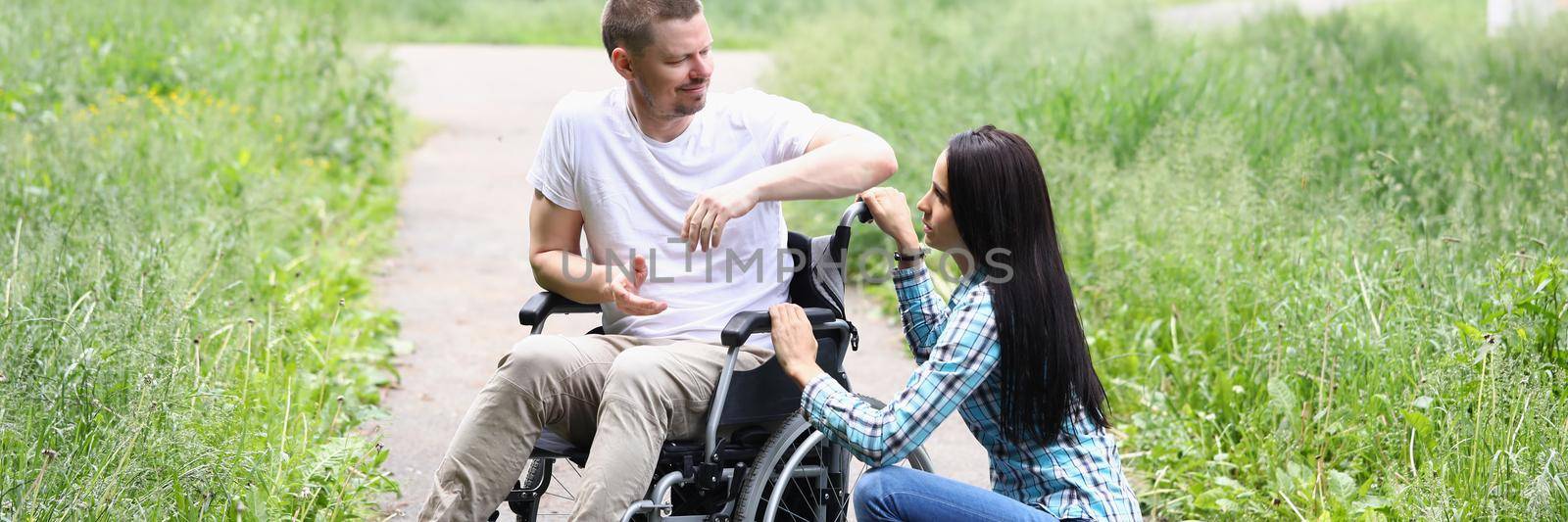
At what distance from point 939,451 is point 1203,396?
0.81 meters

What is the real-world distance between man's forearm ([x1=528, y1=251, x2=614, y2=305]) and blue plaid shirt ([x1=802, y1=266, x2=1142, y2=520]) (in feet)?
1.87

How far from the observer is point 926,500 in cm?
250

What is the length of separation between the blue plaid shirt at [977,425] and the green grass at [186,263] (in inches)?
52.8

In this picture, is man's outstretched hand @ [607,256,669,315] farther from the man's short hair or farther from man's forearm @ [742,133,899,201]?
the man's short hair

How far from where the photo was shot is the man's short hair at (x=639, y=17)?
9.41ft

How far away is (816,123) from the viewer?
308 cm

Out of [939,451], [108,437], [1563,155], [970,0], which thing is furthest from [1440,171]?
[970,0]

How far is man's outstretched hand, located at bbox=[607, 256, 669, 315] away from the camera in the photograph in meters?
2.85

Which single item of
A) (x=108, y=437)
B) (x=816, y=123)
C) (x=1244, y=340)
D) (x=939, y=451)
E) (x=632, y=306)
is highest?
(x=816, y=123)

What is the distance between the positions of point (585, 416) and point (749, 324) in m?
0.38

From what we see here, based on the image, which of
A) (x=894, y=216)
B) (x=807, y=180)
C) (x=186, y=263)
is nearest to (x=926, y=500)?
(x=894, y=216)

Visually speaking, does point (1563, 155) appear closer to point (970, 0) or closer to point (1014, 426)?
point (1014, 426)

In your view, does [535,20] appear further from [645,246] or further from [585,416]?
[585,416]

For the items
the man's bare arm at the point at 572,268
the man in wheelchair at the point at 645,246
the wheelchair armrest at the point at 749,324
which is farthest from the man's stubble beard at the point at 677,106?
the wheelchair armrest at the point at 749,324
